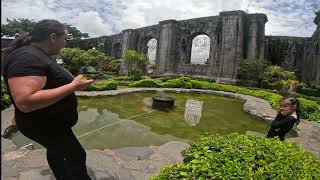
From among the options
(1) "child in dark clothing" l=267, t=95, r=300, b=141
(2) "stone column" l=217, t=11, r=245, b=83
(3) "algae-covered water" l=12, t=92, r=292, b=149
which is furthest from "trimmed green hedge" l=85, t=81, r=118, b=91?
(1) "child in dark clothing" l=267, t=95, r=300, b=141

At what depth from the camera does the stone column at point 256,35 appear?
73.9 ft

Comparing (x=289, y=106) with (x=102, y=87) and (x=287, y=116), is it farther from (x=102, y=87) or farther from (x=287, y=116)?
(x=102, y=87)

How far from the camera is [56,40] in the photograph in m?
2.14

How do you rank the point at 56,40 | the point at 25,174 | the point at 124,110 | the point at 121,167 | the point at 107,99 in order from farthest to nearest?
the point at 107,99 < the point at 124,110 < the point at 121,167 < the point at 25,174 < the point at 56,40

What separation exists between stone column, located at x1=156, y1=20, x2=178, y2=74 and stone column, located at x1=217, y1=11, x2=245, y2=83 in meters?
4.95

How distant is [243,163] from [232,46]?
68.0 ft

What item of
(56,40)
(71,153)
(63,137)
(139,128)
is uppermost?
(56,40)

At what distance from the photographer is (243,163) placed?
2.57 metres

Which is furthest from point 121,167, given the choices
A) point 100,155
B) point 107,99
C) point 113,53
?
point 113,53

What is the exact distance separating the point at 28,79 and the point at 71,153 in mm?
743

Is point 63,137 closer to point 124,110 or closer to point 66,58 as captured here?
point 124,110

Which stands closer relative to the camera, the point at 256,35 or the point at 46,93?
the point at 46,93

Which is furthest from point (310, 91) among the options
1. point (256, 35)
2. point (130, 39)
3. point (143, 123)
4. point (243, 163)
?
point (130, 39)

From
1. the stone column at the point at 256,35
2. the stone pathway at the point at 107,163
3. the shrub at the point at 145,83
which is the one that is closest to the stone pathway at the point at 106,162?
the stone pathway at the point at 107,163
